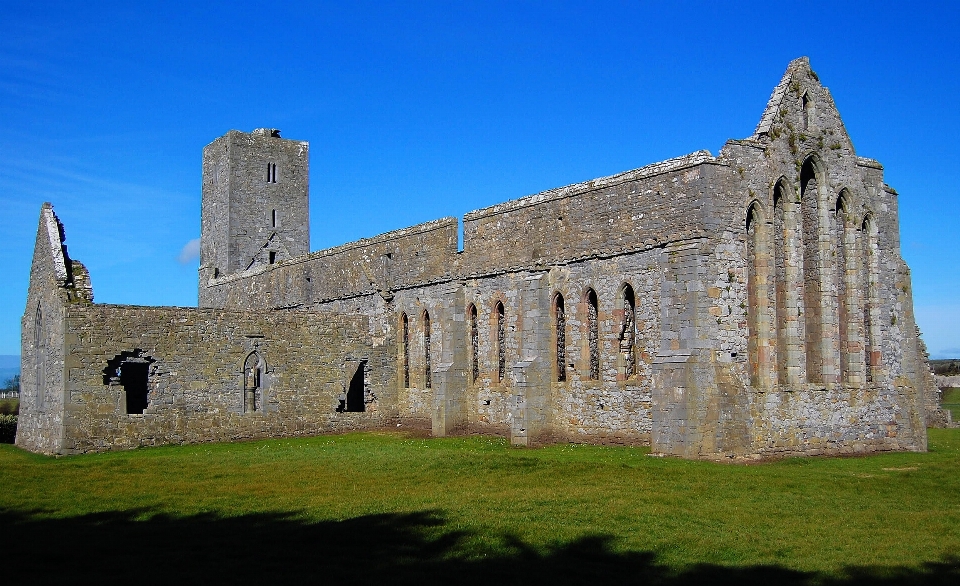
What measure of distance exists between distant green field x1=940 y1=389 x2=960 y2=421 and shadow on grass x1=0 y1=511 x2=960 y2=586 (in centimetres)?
2970

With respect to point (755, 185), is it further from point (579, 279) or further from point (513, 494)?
point (513, 494)

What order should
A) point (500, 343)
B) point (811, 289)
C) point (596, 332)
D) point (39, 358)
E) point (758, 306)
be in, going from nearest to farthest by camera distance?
point (758, 306)
point (811, 289)
point (596, 332)
point (500, 343)
point (39, 358)

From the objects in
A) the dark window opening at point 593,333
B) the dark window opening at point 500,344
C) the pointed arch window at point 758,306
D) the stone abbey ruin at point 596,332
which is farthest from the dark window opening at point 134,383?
the pointed arch window at point 758,306

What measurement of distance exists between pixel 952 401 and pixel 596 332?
32.9 metres

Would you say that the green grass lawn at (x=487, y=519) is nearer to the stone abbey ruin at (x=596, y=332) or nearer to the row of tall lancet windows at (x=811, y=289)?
the stone abbey ruin at (x=596, y=332)

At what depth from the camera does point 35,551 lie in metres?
11.8

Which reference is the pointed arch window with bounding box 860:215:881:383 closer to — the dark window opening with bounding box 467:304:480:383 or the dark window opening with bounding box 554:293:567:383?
the dark window opening with bounding box 554:293:567:383

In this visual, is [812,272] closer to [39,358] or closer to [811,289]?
[811,289]

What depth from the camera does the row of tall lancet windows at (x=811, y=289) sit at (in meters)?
22.0

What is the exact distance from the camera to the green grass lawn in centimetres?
1085

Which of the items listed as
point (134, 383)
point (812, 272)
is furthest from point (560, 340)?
point (134, 383)

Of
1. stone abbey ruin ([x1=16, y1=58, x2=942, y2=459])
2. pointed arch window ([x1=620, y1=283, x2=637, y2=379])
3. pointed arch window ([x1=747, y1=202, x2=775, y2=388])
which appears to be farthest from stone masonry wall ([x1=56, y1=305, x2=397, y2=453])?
pointed arch window ([x1=747, y1=202, x2=775, y2=388])

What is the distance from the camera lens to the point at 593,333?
2486cm

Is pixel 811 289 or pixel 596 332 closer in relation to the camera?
pixel 811 289
